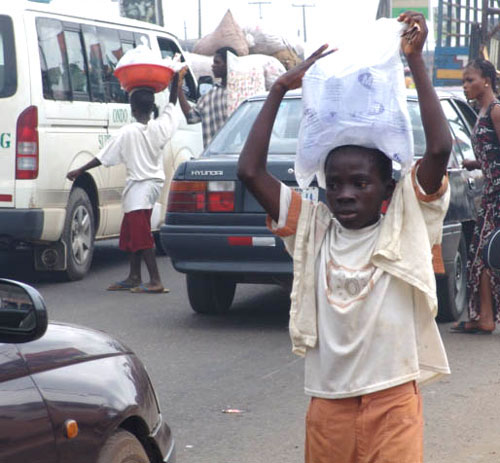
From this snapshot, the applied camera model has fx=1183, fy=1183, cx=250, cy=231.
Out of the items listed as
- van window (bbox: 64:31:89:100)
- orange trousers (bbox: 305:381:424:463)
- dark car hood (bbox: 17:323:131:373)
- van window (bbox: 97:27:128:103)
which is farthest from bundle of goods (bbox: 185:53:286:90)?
orange trousers (bbox: 305:381:424:463)

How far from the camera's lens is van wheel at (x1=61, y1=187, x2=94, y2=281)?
35.1 feet

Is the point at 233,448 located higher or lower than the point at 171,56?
lower

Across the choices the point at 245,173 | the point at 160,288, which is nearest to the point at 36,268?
the point at 160,288

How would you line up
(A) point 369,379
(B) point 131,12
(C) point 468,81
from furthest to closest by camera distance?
(B) point 131,12
(C) point 468,81
(A) point 369,379

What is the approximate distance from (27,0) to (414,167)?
7630 millimetres

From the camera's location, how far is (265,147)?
11.6 feet

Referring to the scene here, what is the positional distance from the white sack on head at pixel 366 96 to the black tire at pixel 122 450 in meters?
1.08

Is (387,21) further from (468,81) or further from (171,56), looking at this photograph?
(171,56)

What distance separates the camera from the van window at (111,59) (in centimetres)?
1181

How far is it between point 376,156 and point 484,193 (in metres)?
4.89

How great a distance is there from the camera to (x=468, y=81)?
802 centimetres

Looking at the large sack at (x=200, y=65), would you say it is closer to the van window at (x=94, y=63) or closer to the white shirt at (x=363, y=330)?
the van window at (x=94, y=63)

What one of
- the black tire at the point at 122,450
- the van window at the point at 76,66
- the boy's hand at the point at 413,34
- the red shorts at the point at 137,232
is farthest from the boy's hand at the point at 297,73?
the van window at the point at 76,66

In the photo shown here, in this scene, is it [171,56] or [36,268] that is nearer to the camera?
[36,268]
